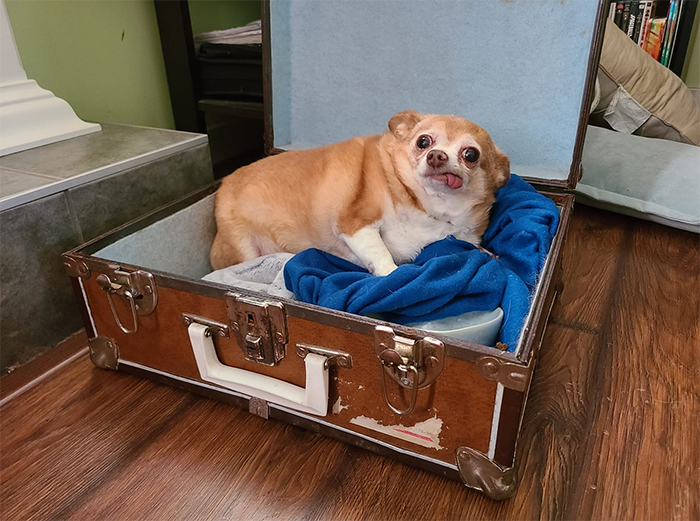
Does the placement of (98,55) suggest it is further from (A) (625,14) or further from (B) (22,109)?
(A) (625,14)

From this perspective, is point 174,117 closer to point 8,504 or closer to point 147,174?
point 147,174

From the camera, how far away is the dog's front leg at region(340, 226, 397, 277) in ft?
2.72

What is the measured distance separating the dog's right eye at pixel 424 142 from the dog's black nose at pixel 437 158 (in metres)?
0.06

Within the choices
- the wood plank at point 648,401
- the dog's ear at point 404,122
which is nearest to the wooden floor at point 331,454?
the wood plank at point 648,401

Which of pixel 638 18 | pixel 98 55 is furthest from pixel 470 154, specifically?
pixel 638 18

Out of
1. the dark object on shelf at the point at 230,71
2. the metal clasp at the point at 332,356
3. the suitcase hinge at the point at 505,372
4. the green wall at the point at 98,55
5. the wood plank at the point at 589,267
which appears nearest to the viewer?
the suitcase hinge at the point at 505,372

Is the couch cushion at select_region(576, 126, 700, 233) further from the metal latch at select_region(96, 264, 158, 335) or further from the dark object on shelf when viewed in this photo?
the metal latch at select_region(96, 264, 158, 335)

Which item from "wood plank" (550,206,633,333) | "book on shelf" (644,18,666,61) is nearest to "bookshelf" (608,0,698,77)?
"book on shelf" (644,18,666,61)

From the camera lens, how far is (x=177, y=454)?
0.71 metres

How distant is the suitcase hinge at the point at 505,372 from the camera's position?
53 centimetres

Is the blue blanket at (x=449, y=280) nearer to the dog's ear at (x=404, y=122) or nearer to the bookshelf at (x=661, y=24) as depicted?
the dog's ear at (x=404, y=122)

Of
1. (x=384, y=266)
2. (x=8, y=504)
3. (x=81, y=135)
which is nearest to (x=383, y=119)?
(x=384, y=266)

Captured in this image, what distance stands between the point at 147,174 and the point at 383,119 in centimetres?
54

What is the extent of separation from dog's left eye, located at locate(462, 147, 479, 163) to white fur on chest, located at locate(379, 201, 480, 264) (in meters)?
0.10
